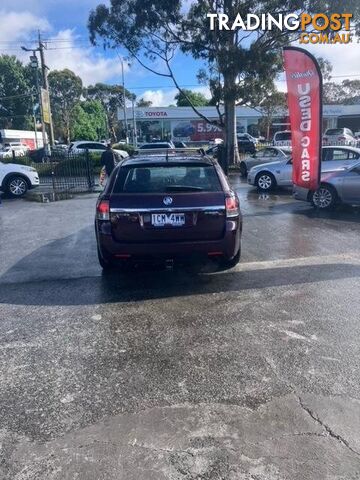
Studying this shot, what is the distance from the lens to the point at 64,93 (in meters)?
62.2

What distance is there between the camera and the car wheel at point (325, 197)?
10297 mm

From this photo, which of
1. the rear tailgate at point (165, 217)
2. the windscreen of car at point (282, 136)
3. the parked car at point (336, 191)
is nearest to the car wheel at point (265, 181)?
the parked car at point (336, 191)

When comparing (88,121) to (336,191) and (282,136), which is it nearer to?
(282,136)

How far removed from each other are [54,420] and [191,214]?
2.69 metres

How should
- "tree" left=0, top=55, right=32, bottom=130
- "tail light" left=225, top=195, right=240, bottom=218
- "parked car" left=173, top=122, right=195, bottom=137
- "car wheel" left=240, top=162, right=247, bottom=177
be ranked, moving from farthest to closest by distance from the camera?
1. "tree" left=0, top=55, right=32, bottom=130
2. "parked car" left=173, top=122, right=195, bottom=137
3. "car wheel" left=240, top=162, right=247, bottom=177
4. "tail light" left=225, top=195, right=240, bottom=218

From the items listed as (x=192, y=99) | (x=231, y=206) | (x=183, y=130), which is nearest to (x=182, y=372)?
(x=231, y=206)

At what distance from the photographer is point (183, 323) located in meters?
4.14

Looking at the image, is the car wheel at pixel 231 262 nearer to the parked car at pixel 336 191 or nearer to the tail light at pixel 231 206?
the tail light at pixel 231 206

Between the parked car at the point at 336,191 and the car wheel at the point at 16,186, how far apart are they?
30.2ft

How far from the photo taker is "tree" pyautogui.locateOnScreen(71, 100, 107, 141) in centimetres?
6496

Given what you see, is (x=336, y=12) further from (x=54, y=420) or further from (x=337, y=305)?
(x=54, y=420)

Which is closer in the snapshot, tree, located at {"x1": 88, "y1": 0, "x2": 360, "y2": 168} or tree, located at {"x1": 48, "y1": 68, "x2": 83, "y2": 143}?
tree, located at {"x1": 88, "y1": 0, "x2": 360, "y2": 168}

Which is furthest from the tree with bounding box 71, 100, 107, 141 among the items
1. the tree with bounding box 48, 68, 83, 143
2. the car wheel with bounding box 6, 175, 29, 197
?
the car wheel with bounding box 6, 175, 29, 197

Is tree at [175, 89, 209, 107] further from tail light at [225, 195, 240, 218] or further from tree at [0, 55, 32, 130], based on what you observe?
tail light at [225, 195, 240, 218]
